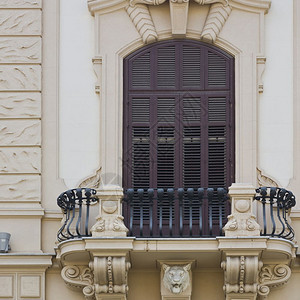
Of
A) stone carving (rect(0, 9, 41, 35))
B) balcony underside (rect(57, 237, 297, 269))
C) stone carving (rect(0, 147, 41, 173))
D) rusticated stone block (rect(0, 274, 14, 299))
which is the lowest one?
rusticated stone block (rect(0, 274, 14, 299))

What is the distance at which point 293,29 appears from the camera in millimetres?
21844

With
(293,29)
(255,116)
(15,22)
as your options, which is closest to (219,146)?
(255,116)

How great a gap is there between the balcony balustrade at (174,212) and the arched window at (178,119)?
85 mm

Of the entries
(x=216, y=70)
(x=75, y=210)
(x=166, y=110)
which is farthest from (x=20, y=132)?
(x=216, y=70)

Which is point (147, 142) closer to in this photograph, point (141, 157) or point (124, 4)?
point (141, 157)

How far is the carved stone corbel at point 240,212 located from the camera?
20.0 m

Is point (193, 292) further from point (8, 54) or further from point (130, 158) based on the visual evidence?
point (8, 54)

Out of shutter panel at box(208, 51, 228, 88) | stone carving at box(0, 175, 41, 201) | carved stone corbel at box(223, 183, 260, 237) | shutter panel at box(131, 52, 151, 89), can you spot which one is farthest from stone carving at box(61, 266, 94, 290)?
shutter panel at box(208, 51, 228, 88)

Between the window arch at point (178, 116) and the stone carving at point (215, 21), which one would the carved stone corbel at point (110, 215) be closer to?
the window arch at point (178, 116)

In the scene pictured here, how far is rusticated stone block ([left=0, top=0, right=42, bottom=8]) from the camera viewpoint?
2198cm

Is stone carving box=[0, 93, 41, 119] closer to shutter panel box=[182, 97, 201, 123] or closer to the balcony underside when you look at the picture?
shutter panel box=[182, 97, 201, 123]

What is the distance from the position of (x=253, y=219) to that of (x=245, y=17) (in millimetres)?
3333

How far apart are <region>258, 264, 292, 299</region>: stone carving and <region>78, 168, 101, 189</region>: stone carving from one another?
8.64 ft

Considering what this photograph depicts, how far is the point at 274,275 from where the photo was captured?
20.6 metres
